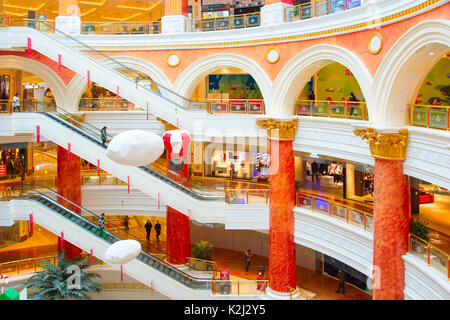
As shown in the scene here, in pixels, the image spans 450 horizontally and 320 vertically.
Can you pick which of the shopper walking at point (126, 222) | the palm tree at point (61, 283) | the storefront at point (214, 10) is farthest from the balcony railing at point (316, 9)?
the shopper walking at point (126, 222)

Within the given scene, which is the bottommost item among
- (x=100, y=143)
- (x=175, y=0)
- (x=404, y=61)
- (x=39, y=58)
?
(x=100, y=143)

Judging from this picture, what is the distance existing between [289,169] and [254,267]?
22.1ft

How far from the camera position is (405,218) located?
41.0 ft

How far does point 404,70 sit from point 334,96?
8.50 meters

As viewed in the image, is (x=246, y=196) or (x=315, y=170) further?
(x=315, y=170)

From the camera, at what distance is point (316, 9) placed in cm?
1552

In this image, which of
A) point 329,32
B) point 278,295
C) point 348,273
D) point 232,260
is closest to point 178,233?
point 232,260

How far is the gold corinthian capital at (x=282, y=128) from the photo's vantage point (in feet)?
56.0

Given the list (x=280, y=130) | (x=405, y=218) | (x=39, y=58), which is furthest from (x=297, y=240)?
(x=39, y=58)

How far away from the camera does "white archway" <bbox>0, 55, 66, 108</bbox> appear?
784 inches

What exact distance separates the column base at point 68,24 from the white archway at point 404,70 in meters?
13.7

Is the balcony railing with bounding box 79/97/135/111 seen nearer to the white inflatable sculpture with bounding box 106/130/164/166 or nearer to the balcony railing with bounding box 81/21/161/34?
the balcony railing with bounding box 81/21/161/34

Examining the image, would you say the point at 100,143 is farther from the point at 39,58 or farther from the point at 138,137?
the point at 138,137

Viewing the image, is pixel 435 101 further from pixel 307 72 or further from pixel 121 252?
pixel 121 252
